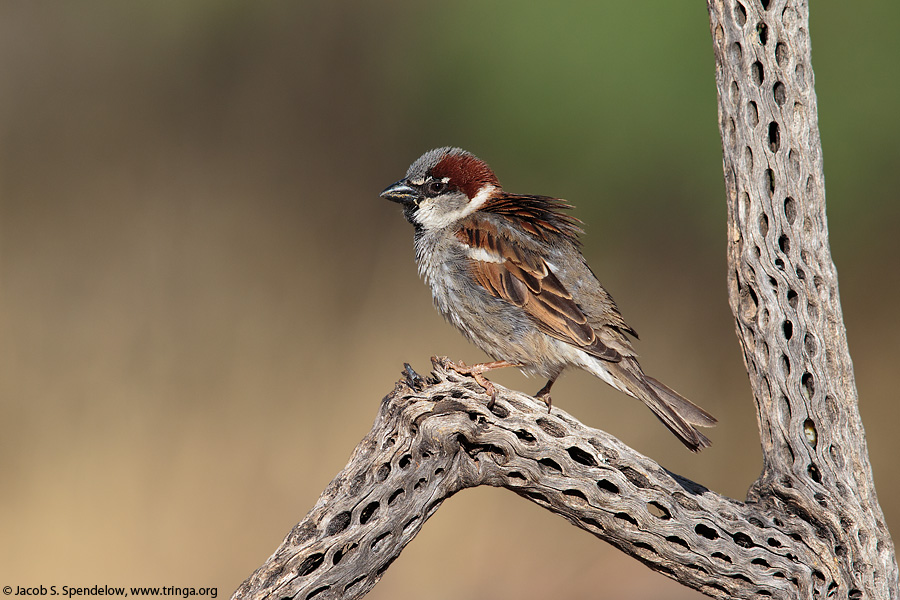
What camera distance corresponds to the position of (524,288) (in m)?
3.42

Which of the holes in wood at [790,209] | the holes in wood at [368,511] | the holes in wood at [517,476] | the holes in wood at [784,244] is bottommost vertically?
the holes in wood at [368,511]

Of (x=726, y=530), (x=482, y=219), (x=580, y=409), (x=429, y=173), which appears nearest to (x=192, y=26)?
Answer: (x=429, y=173)

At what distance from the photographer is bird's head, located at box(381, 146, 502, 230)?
379cm

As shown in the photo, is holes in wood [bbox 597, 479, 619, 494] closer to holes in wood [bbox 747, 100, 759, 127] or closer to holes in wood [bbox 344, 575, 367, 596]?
holes in wood [bbox 344, 575, 367, 596]

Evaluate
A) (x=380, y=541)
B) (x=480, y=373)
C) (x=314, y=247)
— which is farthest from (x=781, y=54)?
(x=314, y=247)

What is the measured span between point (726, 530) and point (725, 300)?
323cm

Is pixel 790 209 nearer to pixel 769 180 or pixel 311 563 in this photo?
pixel 769 180

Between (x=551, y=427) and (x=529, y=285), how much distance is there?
2.92ft

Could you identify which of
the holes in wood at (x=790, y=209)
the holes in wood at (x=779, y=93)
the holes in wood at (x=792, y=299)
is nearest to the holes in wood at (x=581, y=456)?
the holes in wood at (x=792, y=299)

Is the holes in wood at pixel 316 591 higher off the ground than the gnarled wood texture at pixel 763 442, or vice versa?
the gnarled wood texture at pixel 763 442

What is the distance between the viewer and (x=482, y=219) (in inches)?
142

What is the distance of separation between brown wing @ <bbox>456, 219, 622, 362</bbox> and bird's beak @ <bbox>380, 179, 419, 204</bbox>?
0.34 metres

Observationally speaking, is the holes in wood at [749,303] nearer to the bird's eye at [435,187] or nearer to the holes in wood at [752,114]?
the holes in wood at [752,114]

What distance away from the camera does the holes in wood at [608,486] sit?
2578mm
